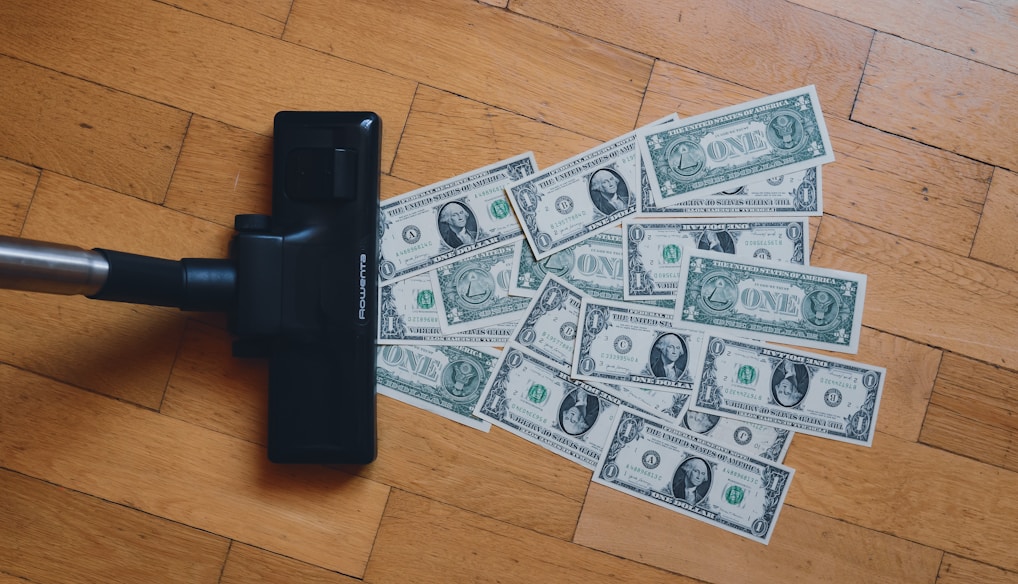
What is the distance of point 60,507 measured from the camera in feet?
3.80

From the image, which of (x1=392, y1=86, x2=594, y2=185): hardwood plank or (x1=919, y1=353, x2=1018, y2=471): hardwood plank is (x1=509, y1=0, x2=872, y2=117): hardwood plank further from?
(x1=919, y1=353, x2=1018, y2=471): hardwood plank

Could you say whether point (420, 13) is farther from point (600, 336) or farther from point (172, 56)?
point (600, 336)

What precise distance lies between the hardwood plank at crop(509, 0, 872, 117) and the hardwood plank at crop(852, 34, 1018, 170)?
3cm

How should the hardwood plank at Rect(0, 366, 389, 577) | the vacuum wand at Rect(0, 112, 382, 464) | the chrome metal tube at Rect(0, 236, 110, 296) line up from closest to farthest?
the chrome metal tube at Rect(0, 236, 110, 296), the vacuum wand at Rect(0, 112, 382, 464), the hardwood plank at Rect(0, 366, 389, 577)

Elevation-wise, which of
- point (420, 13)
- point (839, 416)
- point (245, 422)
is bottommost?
point (245, 422)

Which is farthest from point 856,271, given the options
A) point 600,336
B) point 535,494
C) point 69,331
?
point 69,331

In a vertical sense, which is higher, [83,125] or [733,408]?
[83,125]

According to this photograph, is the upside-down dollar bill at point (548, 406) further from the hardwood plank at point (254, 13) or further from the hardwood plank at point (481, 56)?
the hardwood plank at point (254, 13)

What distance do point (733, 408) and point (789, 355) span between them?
5.0 inches

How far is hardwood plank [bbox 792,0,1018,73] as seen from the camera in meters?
1.19

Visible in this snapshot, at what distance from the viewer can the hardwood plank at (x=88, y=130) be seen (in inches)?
46.5

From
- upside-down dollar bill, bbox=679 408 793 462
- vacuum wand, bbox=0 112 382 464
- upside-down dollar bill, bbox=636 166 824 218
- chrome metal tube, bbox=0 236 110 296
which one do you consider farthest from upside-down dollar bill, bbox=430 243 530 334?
chrome metal tube, bbox=0 236 110 296

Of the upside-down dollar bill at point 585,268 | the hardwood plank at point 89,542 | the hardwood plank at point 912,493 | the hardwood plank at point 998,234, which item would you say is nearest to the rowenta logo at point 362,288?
the upside-down dollar bill at point 585,268

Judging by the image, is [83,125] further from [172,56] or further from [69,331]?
[69,331]
